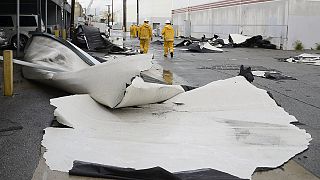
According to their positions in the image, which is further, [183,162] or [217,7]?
[217,7]

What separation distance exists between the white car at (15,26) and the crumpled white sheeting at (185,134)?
17.7 m

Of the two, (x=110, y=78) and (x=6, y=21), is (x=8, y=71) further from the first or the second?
(x=6, y=21)

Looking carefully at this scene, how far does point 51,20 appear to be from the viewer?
3884 cm

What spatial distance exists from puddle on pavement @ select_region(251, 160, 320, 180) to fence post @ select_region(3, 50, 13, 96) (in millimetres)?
5677

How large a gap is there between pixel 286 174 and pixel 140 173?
60.5 inches

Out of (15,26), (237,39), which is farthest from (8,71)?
(237,39)

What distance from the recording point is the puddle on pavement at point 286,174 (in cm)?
429

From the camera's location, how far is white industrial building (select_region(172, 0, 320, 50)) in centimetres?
2842

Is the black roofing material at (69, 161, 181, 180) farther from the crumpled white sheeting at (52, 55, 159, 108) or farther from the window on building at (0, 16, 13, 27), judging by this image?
the window on building at (0, 16, 13, 27)

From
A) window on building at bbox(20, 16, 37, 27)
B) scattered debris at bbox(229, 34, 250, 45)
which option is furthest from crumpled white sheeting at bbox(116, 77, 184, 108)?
scattered debris at bbox(229, 34, 250, 45)

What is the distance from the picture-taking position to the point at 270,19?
30453 millimetres

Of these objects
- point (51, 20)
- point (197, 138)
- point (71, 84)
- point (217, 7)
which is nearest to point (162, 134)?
point (197, 138)

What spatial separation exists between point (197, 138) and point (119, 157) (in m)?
1.22

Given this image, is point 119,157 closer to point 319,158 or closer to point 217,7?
point 319,158
